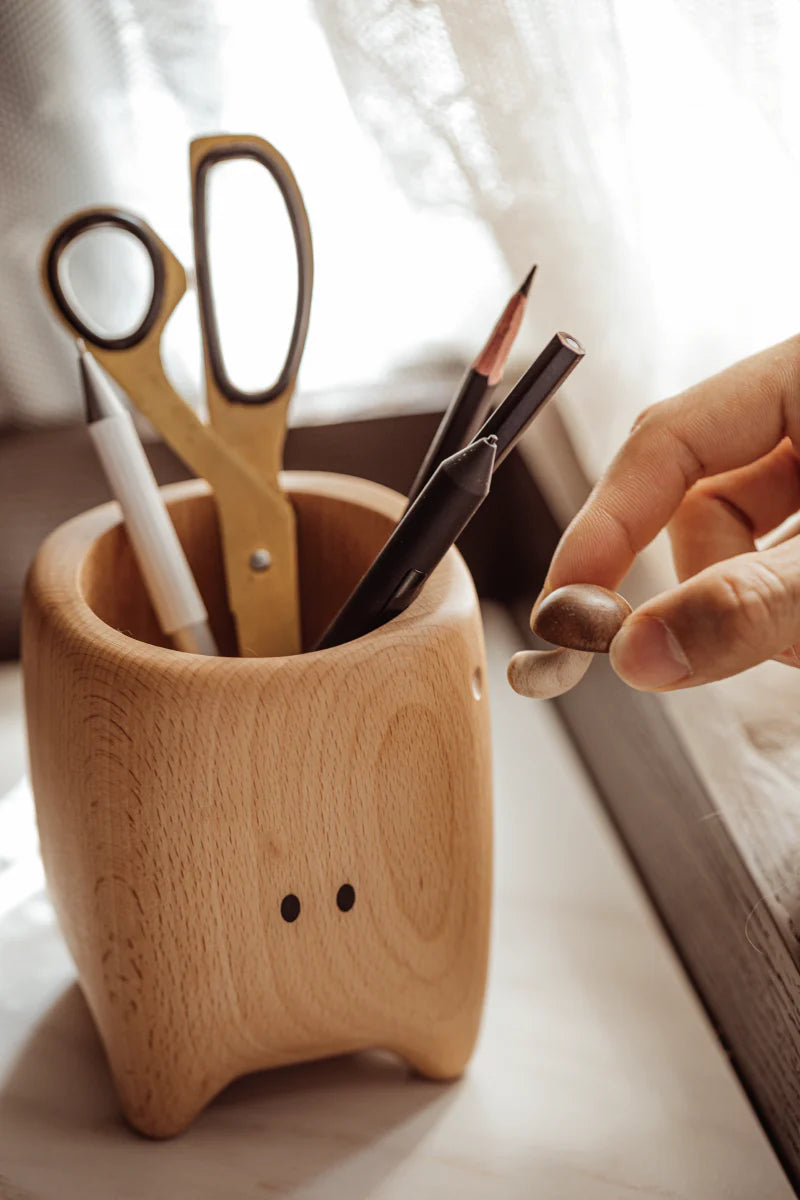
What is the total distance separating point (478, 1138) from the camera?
29cm

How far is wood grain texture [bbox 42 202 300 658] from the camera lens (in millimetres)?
301

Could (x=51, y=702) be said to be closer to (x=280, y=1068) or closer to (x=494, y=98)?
(x=280, y=1068)

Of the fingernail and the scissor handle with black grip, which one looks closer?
the fingernail

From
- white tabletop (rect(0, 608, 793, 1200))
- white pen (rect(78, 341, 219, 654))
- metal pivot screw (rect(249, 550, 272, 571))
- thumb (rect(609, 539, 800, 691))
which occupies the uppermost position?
white pen (rect(78, 341, 219, 654))

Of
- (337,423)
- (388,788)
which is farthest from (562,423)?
(388,788)

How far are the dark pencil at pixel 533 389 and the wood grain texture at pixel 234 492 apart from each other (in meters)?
0.10

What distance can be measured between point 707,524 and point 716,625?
0.13 meters

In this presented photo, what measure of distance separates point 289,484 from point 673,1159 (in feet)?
0.71

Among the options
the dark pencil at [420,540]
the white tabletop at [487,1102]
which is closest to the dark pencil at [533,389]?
the dark pencil at [420,540]

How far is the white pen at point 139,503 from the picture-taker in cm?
29

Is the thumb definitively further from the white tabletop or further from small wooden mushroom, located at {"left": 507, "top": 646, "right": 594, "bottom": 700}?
the white tabletop

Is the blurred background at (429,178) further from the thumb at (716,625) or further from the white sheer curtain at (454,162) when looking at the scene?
the thumb at (716,625)

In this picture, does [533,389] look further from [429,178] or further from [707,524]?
[429,178]

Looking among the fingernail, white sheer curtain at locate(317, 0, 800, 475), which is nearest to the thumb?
the fingernail
